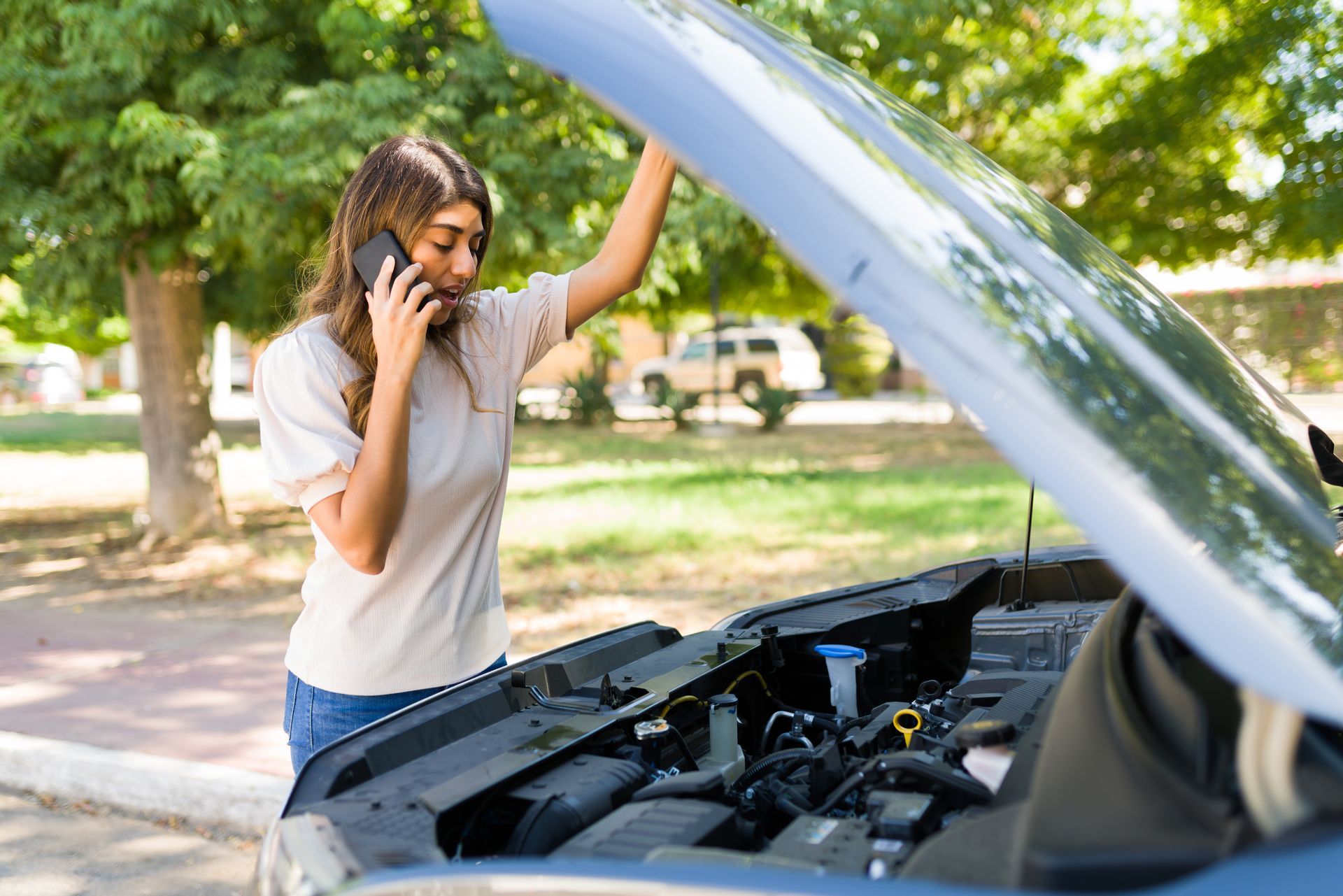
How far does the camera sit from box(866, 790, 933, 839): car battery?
160 cm

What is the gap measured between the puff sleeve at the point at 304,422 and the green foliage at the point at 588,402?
1906cm

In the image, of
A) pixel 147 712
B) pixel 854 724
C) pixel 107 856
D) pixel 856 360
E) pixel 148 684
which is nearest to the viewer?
pixel 854 724

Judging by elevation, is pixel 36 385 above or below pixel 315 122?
below

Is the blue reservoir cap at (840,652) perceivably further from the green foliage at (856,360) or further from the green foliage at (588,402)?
the green foliage at (856,360)

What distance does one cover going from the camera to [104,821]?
4168mm

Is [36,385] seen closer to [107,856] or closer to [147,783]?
[147,783]

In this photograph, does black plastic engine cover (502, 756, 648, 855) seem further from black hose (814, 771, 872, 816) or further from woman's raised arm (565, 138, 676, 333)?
woman's raised arm (565, 138, 676, 333)

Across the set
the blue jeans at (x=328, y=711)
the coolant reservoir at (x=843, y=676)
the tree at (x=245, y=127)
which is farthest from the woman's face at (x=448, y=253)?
the tree at (x=245, y=127)

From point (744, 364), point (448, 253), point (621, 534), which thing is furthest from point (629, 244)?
point (744, 364)

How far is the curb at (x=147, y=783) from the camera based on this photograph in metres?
4.12

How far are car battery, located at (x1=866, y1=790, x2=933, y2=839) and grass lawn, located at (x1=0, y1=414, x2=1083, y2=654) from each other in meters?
4.26

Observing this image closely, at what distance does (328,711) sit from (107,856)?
2239 millimetres

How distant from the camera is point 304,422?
2.08m

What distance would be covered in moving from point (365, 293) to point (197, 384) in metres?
7.55
